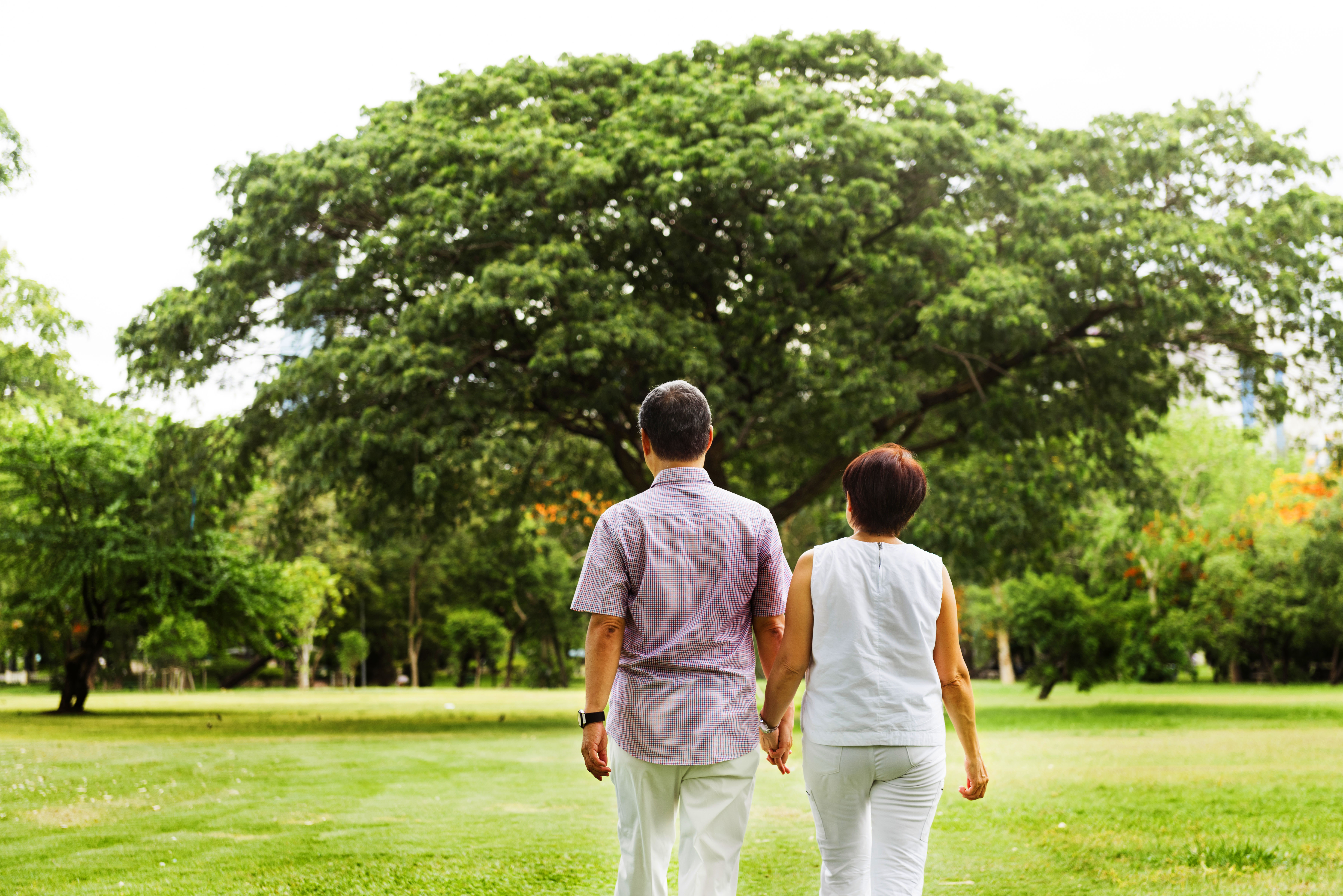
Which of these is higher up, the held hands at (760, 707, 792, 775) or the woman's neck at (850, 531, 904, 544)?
the woman's neck at (850, 531, 904, 544)

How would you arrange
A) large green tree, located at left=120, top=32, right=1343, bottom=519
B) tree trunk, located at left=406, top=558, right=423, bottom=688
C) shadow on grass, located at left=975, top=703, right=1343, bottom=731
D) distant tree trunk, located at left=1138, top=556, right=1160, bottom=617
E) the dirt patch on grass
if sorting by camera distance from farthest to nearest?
1. tree trunk, located at left=406, top=558, right=423, bottom=688
2. distant tree trunk, located at left=1138, top=556, right=1160, bottom=617
3. shadow on grass, located at left=975, top=703, right=1343, bottom=731
4. large green tree, located at left=120, top=32, right=1343, bottom=519
5. the dirt patch on grass

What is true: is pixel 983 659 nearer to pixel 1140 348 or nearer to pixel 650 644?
pixel 1140 348

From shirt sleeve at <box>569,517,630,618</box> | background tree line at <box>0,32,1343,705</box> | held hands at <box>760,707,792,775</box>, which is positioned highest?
background tree line at <box>0,32,1343,705</box>

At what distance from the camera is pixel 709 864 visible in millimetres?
3406

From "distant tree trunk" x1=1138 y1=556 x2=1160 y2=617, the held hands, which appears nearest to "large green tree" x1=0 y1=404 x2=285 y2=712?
the held hands

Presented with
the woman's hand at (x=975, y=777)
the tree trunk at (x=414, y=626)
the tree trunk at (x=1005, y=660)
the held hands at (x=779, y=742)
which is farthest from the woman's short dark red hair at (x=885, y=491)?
the tree trunk at (x=414, y=626)

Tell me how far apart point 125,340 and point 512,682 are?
135ft

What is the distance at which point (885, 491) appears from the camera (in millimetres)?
3650

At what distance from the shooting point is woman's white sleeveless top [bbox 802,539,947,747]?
3.45 m

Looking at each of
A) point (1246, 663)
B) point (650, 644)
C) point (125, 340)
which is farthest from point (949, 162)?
point (1246, 663)

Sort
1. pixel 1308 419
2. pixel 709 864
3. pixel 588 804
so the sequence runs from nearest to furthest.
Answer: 1. pixel 709 864
2. pixel 588 804
3. pixel 1308 419

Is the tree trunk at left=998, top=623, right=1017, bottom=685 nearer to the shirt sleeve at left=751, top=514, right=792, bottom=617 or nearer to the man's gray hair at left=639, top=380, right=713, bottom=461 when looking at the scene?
the shirt sleeve at left=751, top=514, right=792, bottom=617

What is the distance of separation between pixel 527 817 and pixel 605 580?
5678 millimetres

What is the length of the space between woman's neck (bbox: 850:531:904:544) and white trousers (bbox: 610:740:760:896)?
0.74 meters
